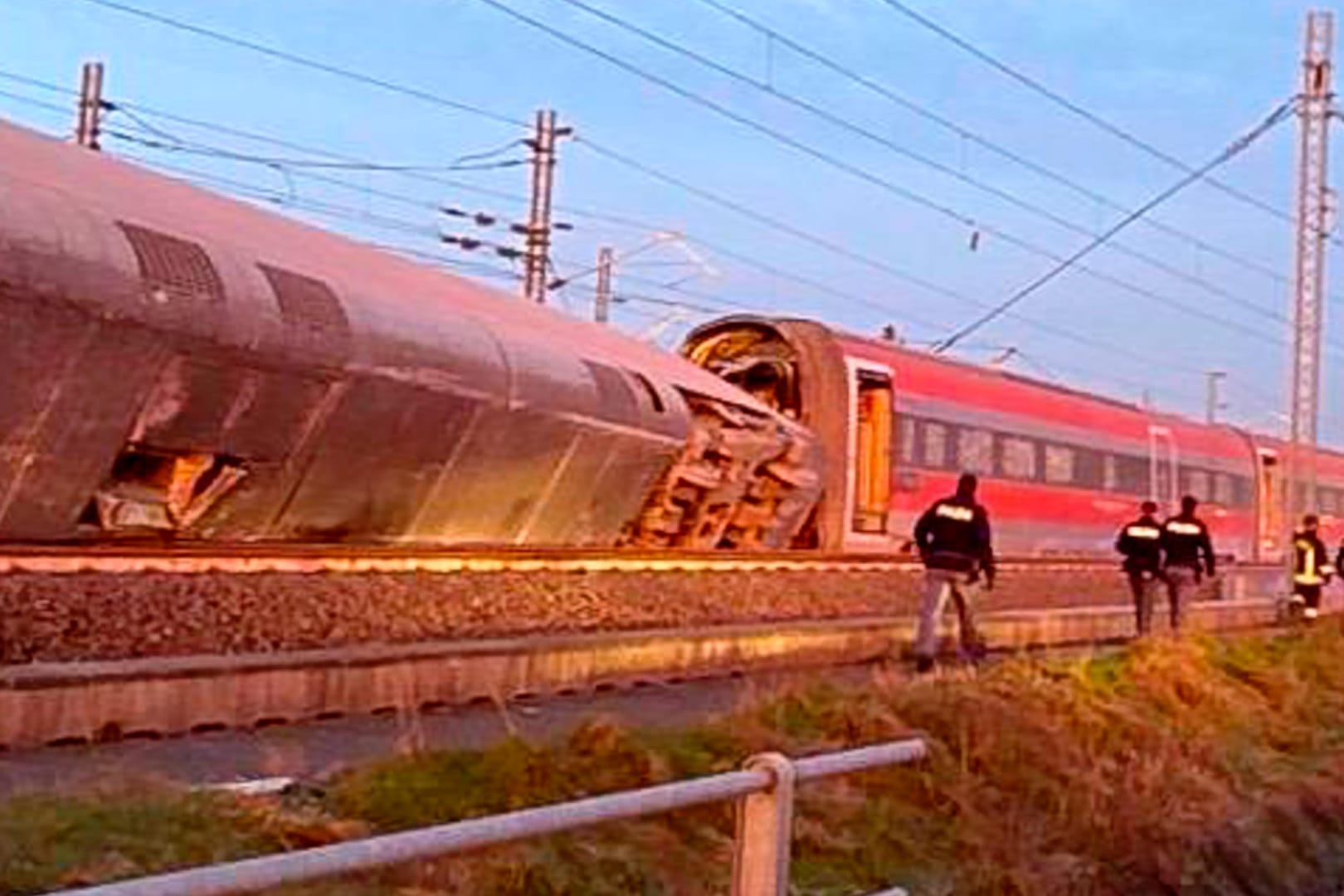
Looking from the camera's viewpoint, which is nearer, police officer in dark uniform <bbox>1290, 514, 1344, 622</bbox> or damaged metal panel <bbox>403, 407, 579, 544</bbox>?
damaged metal panel <bbox>403, 407, 579, 544</bbox>

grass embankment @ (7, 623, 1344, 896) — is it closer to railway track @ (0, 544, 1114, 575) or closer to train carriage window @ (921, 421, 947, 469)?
railway track @ (0, 544, 1114, 575)

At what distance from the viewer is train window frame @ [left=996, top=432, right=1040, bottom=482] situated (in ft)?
124

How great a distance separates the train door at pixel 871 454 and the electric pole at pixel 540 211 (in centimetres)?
1563

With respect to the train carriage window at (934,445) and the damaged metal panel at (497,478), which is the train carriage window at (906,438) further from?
the damaged metal panel at (497,478)

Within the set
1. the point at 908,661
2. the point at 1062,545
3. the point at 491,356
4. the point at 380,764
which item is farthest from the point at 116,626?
the point at 1062,545

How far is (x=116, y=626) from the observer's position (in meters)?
14.2

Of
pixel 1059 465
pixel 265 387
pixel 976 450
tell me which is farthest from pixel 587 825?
pixel 1059 465

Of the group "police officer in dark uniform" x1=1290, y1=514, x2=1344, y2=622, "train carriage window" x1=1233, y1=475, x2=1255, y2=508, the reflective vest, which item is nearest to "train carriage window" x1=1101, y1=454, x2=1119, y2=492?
"train carriage window" x1=1233, y1=475, x2=1255, y2=508

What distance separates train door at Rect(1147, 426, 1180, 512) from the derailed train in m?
11.9

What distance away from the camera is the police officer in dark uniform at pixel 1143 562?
24.6 metres

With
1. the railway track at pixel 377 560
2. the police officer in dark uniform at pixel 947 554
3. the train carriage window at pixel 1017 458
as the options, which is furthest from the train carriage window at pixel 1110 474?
the police officer in dark uniform at pixel 947 554

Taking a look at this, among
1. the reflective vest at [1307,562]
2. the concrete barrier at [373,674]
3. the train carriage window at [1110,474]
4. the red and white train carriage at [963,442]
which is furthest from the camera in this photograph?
the train carriage window at [1110,474]

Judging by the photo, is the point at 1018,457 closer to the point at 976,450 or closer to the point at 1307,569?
the point at 976,450

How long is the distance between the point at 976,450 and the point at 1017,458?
2039 millimetres
